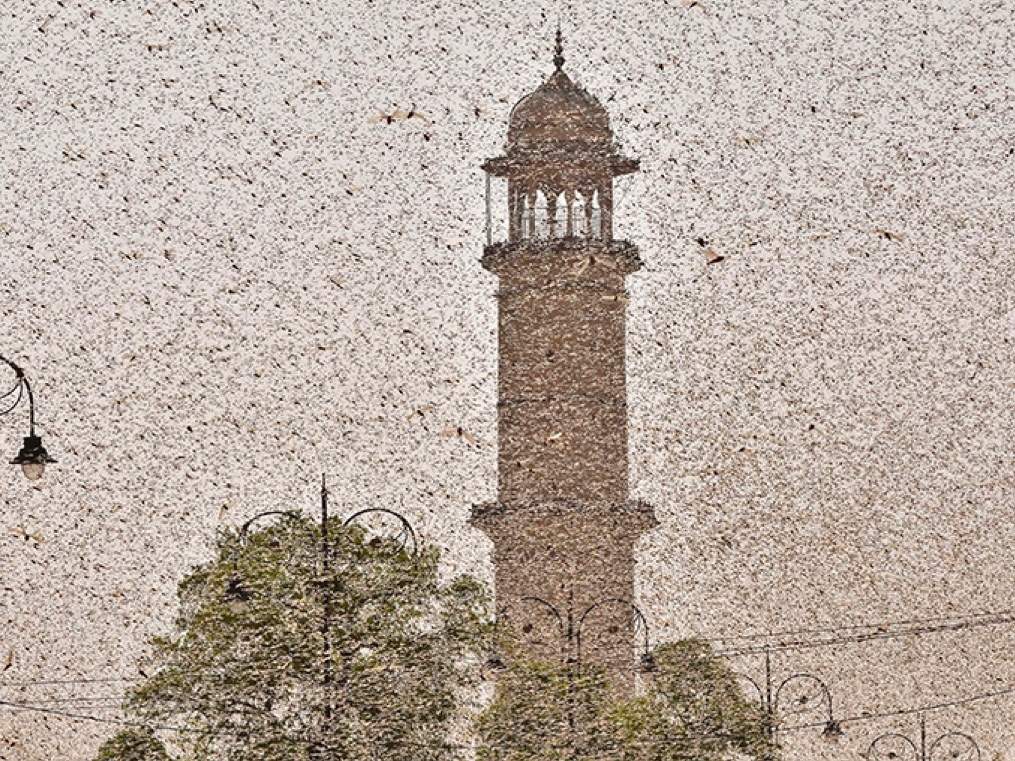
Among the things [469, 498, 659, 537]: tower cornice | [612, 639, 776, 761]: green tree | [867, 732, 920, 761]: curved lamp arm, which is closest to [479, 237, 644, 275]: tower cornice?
[469, 498, 659, 537]: tower cornice

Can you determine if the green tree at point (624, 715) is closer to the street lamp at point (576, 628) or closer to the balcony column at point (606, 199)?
the street lamp at point (576, 628)

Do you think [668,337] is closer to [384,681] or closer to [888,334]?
[888,334]

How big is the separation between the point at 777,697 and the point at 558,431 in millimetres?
1544

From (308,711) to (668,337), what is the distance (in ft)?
3.08

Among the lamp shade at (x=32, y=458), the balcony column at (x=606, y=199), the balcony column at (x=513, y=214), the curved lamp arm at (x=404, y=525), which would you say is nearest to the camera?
the lamp shade at (x=32, y=458)

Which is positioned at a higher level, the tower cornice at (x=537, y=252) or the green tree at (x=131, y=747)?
the tower cornice at (x=537, y=252)

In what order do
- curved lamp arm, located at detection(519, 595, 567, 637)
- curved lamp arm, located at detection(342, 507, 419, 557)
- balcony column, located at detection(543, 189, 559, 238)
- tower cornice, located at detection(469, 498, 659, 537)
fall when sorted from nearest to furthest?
curved lamp arm, located at detection(342, 507, 419, 557) → tower cornice, located at detection(469, 498, 659, 537) → curved lamp arm, located at detection(519, 595, 567, 637) → balcony column, located at detection(543, 189, 559, 238)

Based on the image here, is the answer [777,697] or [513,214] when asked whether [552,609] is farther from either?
[513,214]

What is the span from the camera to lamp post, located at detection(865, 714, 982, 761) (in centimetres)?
354

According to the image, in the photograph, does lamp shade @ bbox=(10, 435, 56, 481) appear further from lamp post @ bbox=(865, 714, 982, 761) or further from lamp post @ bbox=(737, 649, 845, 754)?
lamp post @ bbox=(865, 714, 982, 761)

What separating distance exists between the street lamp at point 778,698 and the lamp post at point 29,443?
4.32 feet

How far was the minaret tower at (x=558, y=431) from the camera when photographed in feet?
11.6

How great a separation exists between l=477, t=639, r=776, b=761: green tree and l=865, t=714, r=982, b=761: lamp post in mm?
211

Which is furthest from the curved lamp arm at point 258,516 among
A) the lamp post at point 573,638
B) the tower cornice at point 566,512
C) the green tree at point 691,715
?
the green tree at point 691,715
